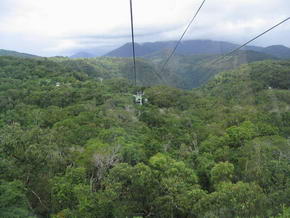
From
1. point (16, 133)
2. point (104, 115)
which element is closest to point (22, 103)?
point (104, 115)

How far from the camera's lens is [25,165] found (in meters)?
11.7

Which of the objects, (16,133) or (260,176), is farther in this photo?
(260,176)

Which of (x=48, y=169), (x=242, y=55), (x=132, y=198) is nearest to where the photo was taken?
(x=132, y=198)

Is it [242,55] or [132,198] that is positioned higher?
[242,55]

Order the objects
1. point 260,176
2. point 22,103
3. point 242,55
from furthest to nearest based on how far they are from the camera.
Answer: point 242,55 < point 22,103 < point 260,176

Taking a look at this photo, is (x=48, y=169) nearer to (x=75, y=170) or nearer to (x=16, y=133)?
(x=75, y=170)

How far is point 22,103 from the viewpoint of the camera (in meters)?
36.5

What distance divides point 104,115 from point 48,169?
18.1 m

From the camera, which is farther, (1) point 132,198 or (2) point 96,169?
(2) point 96,169

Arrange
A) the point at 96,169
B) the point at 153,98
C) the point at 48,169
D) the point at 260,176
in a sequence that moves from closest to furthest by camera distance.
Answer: the point at 48,169, the point at 260,176, the point at 96,169, the point at 153,98

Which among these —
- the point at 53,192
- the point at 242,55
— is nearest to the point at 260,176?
the point at 53,192

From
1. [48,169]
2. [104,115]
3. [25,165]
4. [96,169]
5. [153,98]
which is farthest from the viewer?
[153,98]

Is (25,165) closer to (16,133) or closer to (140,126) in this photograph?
(16,133)

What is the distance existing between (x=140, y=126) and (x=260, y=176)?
16.1 m
